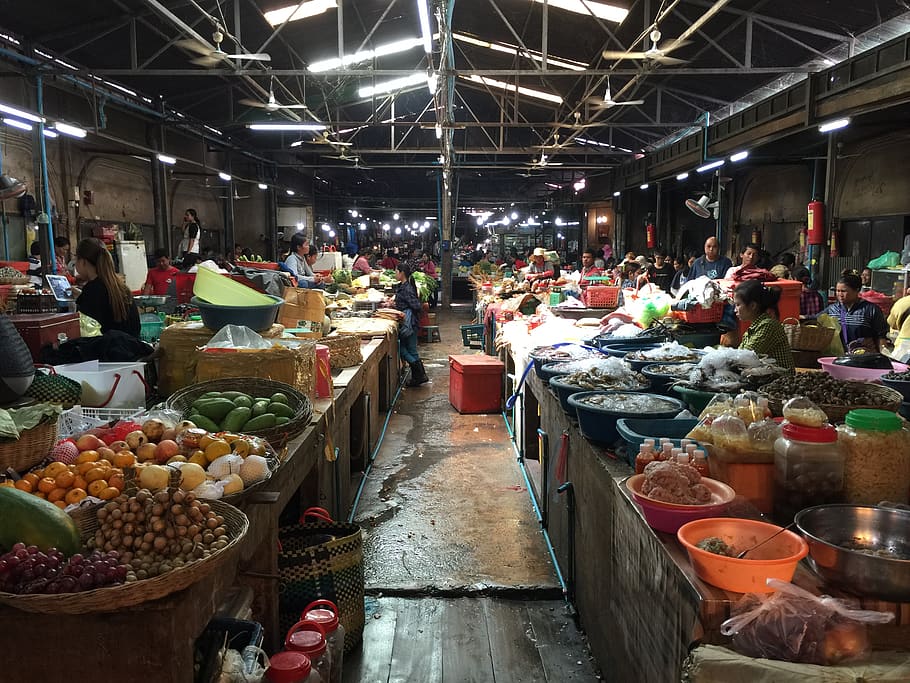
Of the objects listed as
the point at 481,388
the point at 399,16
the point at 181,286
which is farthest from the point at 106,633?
the point at 399,16

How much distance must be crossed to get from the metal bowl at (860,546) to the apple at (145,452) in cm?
219

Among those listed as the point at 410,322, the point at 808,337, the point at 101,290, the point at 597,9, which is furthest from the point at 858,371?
the point at 597,9

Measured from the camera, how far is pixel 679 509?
2012 mm

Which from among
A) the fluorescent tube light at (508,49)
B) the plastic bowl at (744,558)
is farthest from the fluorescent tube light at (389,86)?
A: the plastic bowl at (744,558)

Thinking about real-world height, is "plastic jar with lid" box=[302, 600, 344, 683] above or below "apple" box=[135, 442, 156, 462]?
below

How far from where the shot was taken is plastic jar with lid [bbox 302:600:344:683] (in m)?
Result: 2.67

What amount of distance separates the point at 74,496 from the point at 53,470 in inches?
7.9

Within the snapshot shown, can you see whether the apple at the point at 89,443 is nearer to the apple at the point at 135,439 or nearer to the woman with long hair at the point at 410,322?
the apple at the point at 135,439

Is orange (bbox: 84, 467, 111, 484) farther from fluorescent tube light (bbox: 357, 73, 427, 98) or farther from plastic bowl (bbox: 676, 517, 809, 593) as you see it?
fluorescent tube light (bbox: 357, 73, 427, 98)

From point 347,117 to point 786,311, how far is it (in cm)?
1546

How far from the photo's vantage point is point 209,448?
99.7 inches

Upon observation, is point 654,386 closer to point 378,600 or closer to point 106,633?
point 378,600

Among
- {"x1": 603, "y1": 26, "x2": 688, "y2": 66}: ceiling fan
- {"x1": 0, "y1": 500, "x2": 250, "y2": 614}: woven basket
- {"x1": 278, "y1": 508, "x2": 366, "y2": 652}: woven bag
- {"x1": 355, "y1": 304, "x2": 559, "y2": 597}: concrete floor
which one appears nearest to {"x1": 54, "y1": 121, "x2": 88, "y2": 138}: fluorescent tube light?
{"x1": 355, "y1": 304, "x2": 559, "y2": 597}: concrete floor

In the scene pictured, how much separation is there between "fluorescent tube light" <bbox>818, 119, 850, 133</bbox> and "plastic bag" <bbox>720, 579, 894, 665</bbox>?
9.20 m
